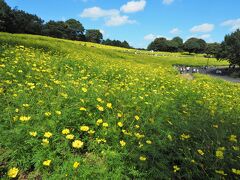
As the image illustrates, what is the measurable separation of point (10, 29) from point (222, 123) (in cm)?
7263

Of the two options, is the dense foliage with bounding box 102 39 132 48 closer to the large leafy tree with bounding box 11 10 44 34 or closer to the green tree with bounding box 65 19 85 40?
the green tree with bounding box 65 19 85 40

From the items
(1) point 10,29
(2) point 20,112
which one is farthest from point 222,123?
(1) point 10,29

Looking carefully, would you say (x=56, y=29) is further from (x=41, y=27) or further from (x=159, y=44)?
(x=159, y=44)

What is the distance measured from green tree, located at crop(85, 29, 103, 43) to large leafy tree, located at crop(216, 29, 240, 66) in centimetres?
6198

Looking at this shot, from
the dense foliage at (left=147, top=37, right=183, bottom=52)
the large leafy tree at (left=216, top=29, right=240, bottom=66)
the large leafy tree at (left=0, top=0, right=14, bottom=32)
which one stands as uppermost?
the large leafy tree at (left=0, top=0, right=14, bottom=32)

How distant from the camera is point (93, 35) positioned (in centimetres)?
10650

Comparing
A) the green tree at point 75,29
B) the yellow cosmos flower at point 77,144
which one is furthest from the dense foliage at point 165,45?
the yellow cosmos flower at point 77,144

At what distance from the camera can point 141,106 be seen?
552cm

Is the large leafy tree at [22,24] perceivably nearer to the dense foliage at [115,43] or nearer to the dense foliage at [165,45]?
the dense foliage at [115,43]

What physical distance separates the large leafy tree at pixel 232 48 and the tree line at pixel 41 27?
5548 centimetres

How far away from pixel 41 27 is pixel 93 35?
2710 centimetres

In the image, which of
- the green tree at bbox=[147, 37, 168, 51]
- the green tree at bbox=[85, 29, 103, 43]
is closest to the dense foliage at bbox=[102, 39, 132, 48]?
the green tree at bbox=[85, 29, 103, 43]

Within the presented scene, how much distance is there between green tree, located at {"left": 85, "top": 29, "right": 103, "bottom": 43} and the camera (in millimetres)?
105250

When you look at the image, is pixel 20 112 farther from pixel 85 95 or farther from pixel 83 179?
pixel 83 179
